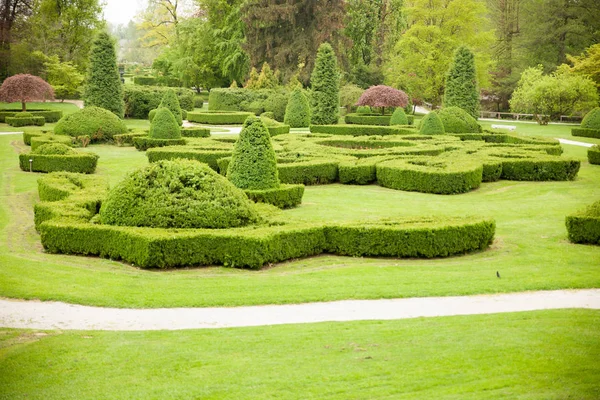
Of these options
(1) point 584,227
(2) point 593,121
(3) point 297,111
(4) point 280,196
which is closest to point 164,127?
(3) point 297,111

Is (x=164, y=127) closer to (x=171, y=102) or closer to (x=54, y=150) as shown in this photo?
(x=54, y=150)

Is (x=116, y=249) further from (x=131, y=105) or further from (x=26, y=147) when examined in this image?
(x=131, y=105)

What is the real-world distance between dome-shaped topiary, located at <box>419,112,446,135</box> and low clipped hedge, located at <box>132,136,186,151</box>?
10.6 m

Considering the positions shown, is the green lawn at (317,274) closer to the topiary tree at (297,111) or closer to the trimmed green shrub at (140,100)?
the topiary tree at (297,111)

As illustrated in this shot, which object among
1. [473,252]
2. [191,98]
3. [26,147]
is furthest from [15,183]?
[191,98]

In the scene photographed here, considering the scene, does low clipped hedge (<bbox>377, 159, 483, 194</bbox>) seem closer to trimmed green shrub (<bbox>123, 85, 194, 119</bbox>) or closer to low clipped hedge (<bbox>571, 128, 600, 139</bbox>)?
low clipped hedge (<bbox>571, 128, 600, 139</bbox>)

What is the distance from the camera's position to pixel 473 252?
13172 mm

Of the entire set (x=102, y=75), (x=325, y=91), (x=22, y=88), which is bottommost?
(x=325, y=91)

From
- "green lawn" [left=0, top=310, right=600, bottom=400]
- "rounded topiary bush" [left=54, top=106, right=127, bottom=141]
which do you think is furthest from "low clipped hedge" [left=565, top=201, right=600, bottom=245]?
"rounded topiary bush" [left=54, top=106, right=127, bottom=141]

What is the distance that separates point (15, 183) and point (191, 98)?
29550 mm

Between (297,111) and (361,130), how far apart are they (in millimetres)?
5396

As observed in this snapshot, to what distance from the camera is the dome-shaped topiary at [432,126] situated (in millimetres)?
30516

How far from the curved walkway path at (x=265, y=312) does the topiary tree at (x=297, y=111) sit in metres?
29.8

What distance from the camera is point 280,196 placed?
1691 centimetres
